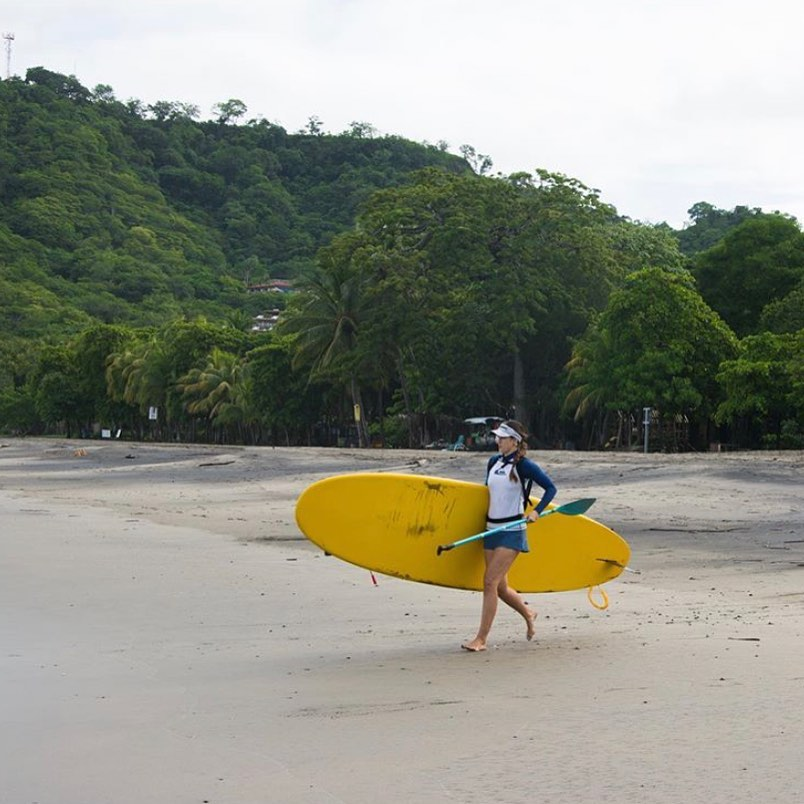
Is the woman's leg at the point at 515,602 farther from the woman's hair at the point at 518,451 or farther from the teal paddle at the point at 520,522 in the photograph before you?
the woman's hair at the point at 518,451

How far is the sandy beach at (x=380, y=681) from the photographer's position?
14.4 ft

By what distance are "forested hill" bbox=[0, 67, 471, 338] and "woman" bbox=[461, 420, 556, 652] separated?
110m

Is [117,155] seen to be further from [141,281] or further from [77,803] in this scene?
[77,803]

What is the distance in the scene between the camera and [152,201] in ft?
534

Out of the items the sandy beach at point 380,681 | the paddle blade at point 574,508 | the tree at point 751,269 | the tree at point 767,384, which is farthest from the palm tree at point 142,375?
the paddle blade at point 574,508

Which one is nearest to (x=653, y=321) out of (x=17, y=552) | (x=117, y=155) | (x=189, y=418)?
(x=17, y=552)

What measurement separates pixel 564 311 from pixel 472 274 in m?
3.73

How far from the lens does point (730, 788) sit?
4180 millimetres

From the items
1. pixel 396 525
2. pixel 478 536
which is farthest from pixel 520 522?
pixel 396 525

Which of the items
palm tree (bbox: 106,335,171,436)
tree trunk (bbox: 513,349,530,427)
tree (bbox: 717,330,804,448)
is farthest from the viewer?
palm tree (bbox: 106,335,171,436)

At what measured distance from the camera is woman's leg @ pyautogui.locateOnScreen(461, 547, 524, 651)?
6977 mm

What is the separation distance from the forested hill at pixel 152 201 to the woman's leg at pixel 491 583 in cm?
10993

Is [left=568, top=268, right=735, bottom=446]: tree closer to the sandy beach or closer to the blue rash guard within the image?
the sandy beach

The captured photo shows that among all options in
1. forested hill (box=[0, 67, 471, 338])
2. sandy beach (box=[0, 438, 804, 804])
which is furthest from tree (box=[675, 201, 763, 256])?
sandy beach (box=[0, 438, 804, 804])
